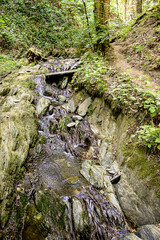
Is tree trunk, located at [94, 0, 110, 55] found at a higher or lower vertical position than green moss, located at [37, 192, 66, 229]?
higher

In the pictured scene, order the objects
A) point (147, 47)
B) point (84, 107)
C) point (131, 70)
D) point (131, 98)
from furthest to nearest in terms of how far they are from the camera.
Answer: point (84, 107), point (147, 47), point (131, 70), point (131, 98)

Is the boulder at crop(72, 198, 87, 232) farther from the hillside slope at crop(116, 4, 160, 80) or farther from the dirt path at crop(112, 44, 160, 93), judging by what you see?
the hillside slope at crop(116, 4, 160, 80)

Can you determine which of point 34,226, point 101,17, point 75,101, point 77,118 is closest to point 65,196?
point 34,226

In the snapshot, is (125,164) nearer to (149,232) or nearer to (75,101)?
(149,232)

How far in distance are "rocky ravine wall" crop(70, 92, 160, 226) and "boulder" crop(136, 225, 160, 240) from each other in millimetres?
173

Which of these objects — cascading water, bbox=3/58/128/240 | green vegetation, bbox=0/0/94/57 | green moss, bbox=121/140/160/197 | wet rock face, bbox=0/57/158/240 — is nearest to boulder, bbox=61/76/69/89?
wet rock face, bbox=0/57/158/240

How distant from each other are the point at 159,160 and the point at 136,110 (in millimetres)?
1588

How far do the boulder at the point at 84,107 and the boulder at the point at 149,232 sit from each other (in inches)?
199

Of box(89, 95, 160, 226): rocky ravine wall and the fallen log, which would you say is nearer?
box(89, 95, 160, 226): rocky ravine wall

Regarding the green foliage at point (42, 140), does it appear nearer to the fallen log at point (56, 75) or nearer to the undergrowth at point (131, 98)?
the undergrowth at point (131, 98)

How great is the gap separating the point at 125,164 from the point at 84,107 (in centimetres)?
391

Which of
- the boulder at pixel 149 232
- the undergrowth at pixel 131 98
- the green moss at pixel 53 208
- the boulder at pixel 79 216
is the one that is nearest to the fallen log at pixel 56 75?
the undergrowth at pixel 131 98

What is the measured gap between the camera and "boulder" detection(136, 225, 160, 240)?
8.59 feet

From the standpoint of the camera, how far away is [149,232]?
9.02 feet
